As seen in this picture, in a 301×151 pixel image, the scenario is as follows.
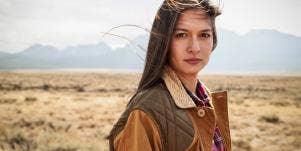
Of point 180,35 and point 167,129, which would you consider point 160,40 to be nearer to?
point 180,35

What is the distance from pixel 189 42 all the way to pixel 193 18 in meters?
0.12

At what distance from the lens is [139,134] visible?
1581 millimetres

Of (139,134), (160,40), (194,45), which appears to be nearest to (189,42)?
(194,45)

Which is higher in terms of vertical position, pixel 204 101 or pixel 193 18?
pixel 193 18

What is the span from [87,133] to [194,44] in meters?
11.3

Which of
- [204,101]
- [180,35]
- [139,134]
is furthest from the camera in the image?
[204,101]

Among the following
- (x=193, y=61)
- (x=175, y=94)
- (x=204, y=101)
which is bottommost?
(x=204, y=101)

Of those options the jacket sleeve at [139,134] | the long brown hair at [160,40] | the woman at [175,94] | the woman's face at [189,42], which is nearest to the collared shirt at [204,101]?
the woman at [175,94]

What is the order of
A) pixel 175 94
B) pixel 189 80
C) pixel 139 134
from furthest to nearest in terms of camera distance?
pixel 189 80 → pixel 175 94 → pixel 139 134

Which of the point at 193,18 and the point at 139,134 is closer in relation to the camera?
the point at 139,134

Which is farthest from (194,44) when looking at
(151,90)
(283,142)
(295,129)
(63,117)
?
(63,117)

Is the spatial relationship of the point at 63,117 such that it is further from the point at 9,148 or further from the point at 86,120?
the point at 9,148

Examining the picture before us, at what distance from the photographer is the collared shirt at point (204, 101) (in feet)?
6.98

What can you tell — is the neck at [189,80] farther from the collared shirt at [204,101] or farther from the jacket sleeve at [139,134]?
the jacket sleeve at [139,134]
